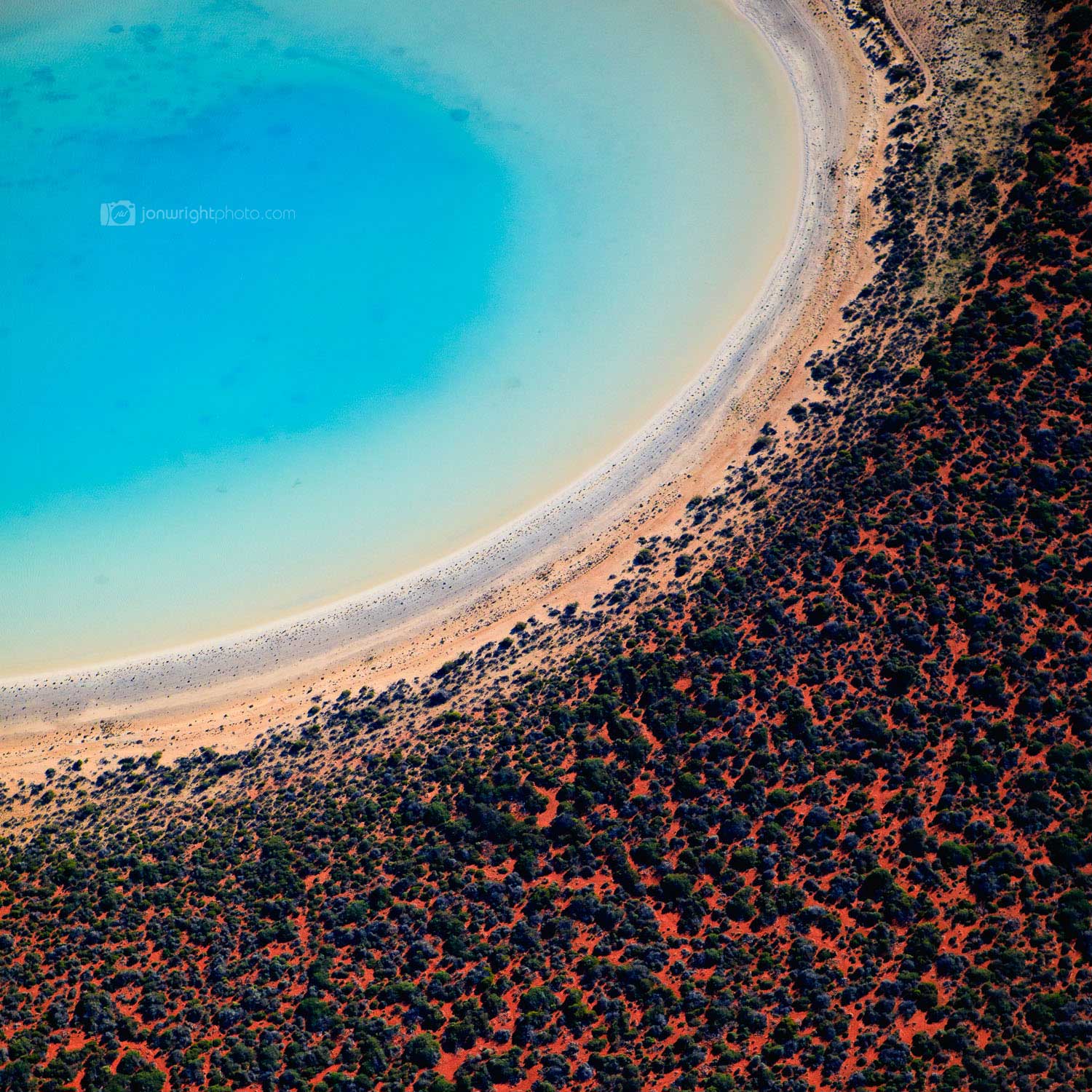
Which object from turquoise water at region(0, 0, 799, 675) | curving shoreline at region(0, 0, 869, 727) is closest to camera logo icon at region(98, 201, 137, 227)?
turquoise water at region(0, 0, 799, 675)

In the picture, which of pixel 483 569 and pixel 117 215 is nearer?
pixel 483 569

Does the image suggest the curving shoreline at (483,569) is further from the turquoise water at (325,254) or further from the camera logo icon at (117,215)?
the camera logo icon at (117,215)

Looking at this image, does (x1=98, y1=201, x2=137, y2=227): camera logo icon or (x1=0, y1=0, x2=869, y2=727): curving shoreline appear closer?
(x1=0, y1=0, x2=869, y2=727): curving shoreline

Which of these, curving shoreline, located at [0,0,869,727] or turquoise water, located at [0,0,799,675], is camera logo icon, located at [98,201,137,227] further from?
curving shoreline, located at [0,0,869,727]

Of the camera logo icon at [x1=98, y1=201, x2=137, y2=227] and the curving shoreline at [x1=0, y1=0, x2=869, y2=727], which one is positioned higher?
the camera logo icon at [x1=98, y1=201, x2=137, y2=227]

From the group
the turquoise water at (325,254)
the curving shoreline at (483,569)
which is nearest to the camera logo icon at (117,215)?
the turquoise water at (325,254)

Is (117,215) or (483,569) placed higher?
(117,215)
